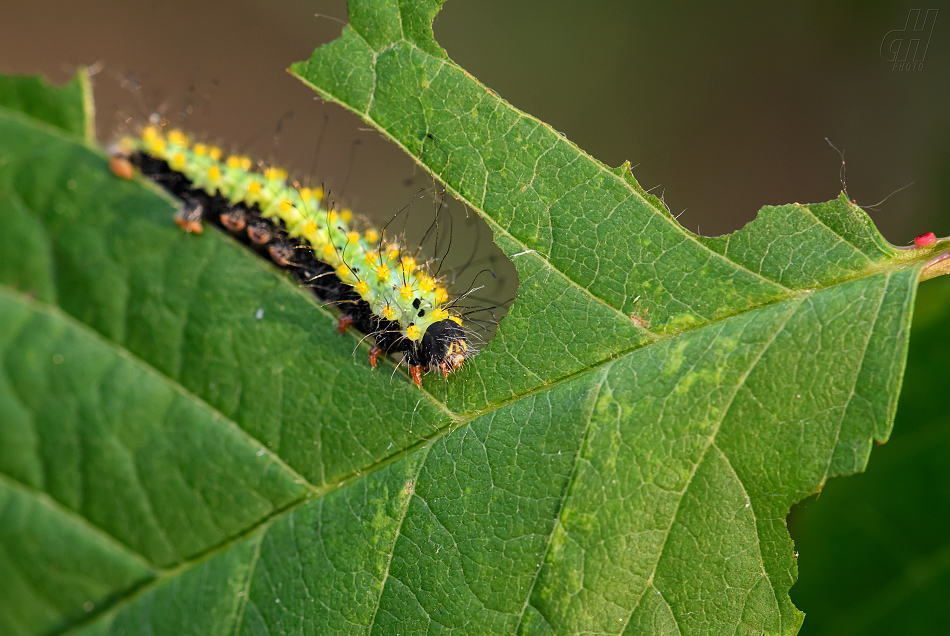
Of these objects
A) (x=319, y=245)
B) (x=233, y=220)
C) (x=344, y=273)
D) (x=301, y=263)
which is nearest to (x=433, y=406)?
(x=344, y=273)

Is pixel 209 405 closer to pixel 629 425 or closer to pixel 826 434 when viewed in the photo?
pixel 629 425

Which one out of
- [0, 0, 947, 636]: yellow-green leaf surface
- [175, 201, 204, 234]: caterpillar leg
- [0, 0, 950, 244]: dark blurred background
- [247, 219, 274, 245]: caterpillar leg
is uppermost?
[0, 0, 950, 244]: dark blurred background

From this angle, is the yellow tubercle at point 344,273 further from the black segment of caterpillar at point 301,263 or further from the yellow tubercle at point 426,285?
the yellow tubercle at point 426,285

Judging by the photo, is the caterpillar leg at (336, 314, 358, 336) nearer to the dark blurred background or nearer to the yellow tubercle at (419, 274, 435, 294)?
the yellow tubercle at (419, 274, 435, 294)

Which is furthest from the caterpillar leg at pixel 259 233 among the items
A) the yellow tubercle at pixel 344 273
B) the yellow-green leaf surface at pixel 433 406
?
the yellow tubercle at pixel 344 273

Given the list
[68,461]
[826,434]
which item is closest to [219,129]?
[68,461]

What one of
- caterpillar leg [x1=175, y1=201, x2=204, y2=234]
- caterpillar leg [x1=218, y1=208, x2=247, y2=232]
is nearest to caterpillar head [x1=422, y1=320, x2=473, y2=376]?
caterpillar leg [x1=218, y1=208, x2=247, y2=232]
